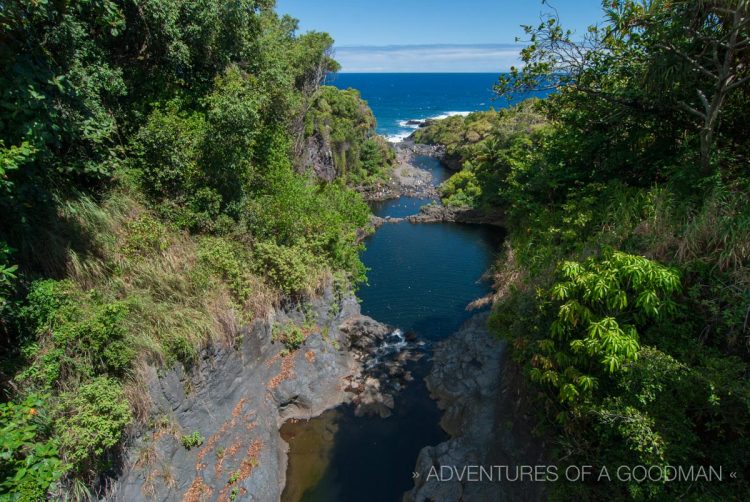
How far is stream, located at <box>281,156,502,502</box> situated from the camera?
14.4m

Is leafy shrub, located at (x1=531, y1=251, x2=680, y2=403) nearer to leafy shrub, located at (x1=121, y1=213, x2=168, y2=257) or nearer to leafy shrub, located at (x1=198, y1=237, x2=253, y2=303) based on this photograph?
leafy shrub, located at (x1=198, y1=237, x2=253, y2=303)

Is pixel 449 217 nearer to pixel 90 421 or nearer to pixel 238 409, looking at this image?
pixel 238 409

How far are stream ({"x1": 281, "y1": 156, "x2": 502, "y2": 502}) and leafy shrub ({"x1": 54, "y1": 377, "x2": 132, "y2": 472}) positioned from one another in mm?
7066

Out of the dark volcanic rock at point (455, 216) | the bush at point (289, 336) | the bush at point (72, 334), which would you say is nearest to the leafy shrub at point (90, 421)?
the bush at point (72, 334)

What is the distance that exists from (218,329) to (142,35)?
38.1ft

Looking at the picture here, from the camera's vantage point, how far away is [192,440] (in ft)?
40.4

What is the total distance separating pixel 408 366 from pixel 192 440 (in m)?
11.0

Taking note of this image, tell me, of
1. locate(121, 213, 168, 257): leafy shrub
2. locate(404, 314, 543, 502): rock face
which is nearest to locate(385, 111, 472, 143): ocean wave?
locate(404, 314, 543, 502): rock face

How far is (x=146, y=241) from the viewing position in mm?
13094

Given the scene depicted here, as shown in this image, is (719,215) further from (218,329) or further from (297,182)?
(297,182)

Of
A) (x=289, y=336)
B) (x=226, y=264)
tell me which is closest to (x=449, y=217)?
(x=289, y=336)

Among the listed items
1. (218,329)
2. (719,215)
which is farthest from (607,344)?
(218,329)

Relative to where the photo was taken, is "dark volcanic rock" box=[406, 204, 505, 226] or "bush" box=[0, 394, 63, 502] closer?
"bush" box=[0, 394, 63, 502]

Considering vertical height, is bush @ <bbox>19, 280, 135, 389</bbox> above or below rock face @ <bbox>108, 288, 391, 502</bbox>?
above
